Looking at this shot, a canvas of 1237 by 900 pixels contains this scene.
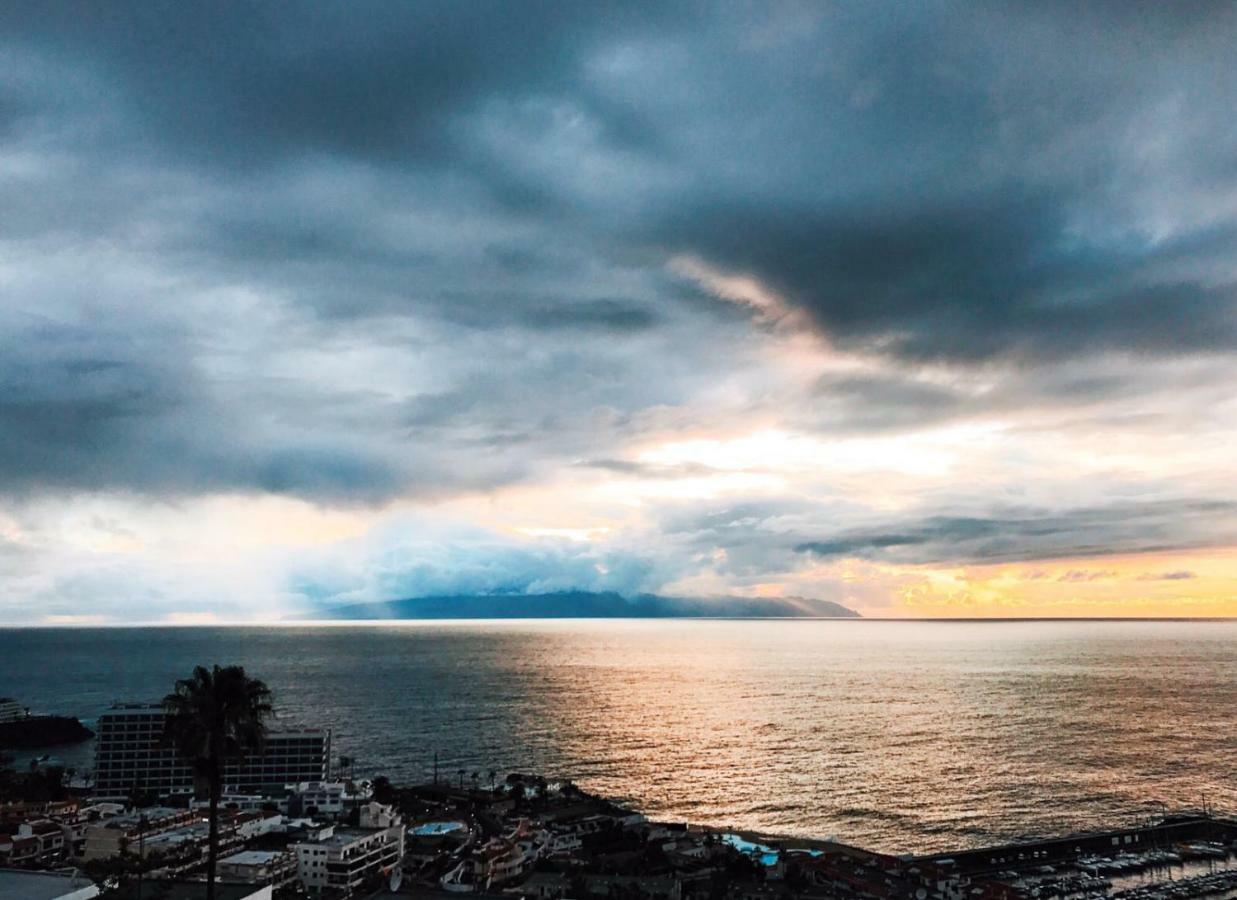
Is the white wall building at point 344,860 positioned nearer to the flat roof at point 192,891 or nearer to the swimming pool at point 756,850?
the flat roof at point 192,891

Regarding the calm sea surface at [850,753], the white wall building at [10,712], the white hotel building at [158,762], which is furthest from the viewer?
the white wall building at [10,712]

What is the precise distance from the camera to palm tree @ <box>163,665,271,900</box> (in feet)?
102

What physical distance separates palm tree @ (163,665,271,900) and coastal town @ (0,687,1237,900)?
1965 centimetres

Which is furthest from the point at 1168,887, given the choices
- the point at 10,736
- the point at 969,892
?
the point at 10,736

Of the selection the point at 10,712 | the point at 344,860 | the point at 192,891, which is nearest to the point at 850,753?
the point at 344,860

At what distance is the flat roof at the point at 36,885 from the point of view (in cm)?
3688

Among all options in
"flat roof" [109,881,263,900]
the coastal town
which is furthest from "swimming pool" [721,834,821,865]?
"flat roof" [109,881,263,900]

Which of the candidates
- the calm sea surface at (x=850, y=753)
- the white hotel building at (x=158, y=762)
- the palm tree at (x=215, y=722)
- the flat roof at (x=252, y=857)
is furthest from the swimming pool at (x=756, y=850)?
the white hotel building at (x=158, y=762)

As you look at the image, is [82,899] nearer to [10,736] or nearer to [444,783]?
[444,783]

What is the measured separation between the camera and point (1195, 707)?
17675 cm

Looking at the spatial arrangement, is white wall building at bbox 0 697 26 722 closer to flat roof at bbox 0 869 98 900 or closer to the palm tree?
flat roof at bbox 0 869 98 900

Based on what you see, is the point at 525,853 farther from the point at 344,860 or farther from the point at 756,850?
the point at 756,850

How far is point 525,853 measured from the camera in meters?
78.1

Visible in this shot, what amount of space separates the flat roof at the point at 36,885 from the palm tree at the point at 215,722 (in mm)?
11838
